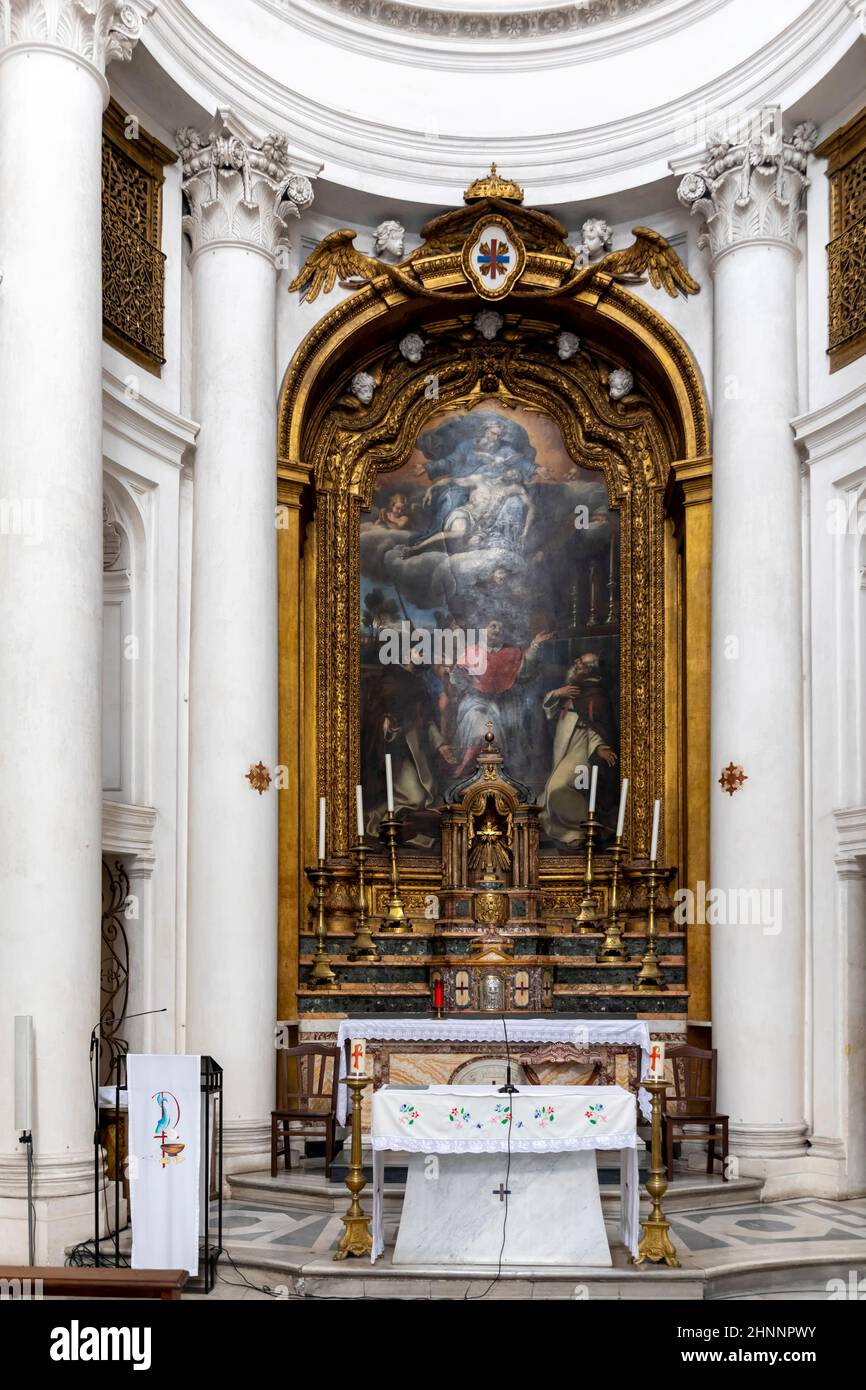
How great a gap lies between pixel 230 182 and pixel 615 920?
767 cm

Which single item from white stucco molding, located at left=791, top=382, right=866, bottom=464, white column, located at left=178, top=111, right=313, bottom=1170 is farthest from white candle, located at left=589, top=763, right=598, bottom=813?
white stucco molding, located at left=791, top=382, right=866, bottom=464

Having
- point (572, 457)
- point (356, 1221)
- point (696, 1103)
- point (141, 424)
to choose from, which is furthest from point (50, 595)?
point (572, 457)

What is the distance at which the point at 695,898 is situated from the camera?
14.9 meters

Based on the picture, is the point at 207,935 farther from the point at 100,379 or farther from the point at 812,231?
the point at 812,231

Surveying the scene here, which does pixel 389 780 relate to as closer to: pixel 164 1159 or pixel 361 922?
pixel 361 922

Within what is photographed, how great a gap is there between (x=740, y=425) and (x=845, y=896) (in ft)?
14.0

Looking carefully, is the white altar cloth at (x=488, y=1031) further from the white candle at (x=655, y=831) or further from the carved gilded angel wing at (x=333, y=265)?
the carved gilded angel wing at (x=333, y=265)

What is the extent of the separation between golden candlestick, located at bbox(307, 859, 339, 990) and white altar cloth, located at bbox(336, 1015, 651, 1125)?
2.55 ft

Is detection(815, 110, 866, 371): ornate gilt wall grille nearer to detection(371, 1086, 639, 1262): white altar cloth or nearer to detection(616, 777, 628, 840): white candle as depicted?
detection(616, 777, 628, 840): white candle

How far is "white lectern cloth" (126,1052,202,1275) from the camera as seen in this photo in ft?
31.6

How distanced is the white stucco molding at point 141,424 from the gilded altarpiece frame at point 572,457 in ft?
4.92

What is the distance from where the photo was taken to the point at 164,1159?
31.8ft

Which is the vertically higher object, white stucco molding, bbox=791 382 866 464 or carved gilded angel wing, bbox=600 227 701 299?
carved gilded angel wing, bbox=600 227 701 299

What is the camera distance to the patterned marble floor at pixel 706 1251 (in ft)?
31.8
